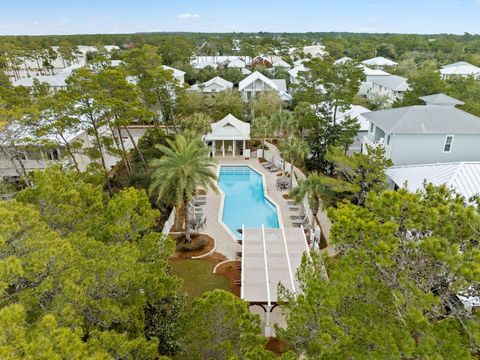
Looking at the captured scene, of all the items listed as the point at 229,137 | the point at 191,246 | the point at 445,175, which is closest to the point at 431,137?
the point at 445,175

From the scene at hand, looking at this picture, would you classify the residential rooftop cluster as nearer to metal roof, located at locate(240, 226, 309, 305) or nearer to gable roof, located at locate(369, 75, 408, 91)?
metal roof, located at locate(240, 226, 309, 305)

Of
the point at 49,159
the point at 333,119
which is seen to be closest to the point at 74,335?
the point at 49,159

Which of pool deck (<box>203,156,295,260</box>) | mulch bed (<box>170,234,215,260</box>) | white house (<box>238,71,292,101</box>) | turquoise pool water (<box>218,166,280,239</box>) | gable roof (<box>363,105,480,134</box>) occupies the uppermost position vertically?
gable roof (<box>363,105,480,134</box>)

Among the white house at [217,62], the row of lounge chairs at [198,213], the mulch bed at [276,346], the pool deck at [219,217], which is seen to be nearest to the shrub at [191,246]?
the pool deck at [219,217]

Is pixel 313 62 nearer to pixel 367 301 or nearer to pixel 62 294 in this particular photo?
pixel 367 301

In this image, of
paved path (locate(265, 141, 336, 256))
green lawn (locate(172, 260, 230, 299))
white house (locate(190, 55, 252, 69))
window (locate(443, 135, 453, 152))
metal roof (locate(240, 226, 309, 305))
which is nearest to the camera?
metal roof (locate(240, 226, 309, 305))

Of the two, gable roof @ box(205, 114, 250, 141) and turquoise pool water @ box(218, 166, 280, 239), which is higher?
gable roof @ box(205, 114, 250, 141)

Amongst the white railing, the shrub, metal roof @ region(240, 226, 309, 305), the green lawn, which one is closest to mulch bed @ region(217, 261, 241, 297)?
the green lawn
